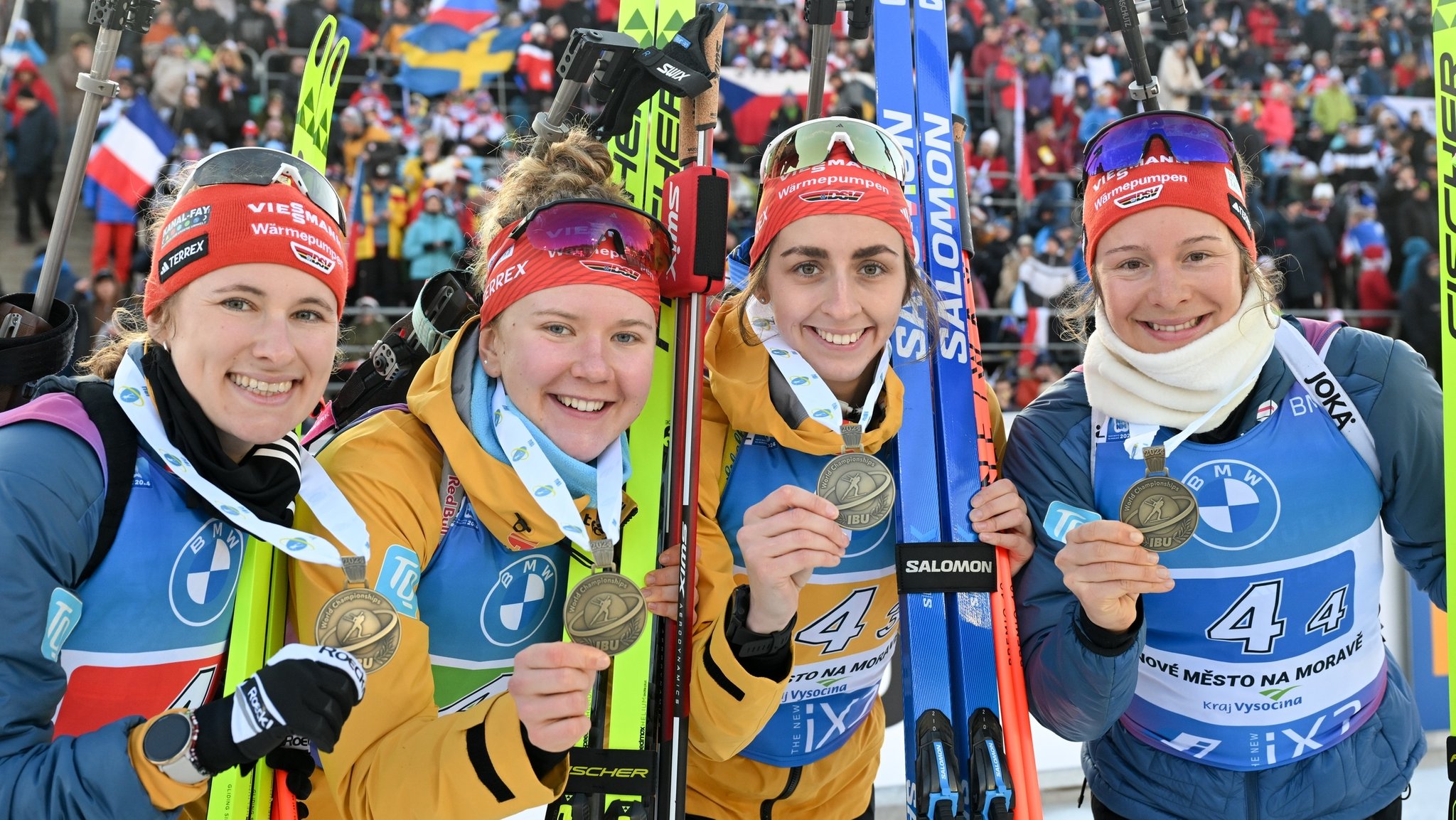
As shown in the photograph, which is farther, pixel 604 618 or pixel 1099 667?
pixel 1099 667

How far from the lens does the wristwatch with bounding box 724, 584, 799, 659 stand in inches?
85.2

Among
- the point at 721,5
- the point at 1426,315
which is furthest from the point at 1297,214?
the point at 721,5

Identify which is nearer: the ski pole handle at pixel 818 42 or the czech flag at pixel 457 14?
the ski pole handle at pixel 818 42

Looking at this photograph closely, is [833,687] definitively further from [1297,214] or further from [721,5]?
[1297,214]

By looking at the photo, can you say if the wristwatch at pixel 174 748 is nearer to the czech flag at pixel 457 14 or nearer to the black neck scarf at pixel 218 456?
the black neck scarf at pixel 218 456

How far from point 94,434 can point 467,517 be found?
0.66m

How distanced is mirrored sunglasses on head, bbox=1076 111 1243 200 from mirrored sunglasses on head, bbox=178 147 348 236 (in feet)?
5.14

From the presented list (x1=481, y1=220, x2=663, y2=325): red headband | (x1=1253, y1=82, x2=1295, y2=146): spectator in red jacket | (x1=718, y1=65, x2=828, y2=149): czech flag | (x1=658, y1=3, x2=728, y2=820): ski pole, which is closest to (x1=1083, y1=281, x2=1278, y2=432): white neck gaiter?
(x1=658, y1=3, x2=728, y2=820): ski pole

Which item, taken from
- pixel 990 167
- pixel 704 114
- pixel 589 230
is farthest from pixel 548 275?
pixel 990 167

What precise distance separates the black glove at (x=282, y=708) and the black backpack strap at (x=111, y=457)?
1.27 ft

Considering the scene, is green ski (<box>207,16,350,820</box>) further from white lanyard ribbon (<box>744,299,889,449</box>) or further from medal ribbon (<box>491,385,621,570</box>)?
white lanyard ribbon (<box>744,299,889,449</box>)

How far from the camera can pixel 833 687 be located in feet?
8.60

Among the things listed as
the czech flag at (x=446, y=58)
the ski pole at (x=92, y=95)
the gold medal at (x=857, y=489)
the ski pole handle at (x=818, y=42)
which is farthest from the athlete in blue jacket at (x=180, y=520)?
the czech flag at (x=446, y=58)

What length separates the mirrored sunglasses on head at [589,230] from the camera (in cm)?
230
